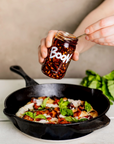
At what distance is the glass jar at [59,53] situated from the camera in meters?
0.88

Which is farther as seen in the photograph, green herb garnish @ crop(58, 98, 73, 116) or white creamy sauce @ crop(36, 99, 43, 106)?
white creamy sauce @ crop(36, 99, 43, 106)

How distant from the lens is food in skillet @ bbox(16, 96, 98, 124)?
0.90m

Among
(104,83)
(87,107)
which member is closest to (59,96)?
(87,107)

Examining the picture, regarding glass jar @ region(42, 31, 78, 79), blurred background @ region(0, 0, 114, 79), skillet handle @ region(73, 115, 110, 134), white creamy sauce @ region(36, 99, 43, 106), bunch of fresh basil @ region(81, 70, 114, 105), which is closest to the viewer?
skillet handle @ region(73, 115, 110, 134)

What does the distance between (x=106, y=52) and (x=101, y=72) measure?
0.72 feet

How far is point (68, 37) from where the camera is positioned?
0.88m

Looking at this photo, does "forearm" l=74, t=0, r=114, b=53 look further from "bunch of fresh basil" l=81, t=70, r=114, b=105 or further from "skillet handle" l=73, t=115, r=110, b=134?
"skillet handle" l=73, t=115, r=110, b=134

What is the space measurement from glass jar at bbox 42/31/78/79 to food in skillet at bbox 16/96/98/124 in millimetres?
202

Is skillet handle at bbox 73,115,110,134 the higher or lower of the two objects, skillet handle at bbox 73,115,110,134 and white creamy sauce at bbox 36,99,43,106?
the higher

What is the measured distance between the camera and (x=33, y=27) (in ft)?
5.66

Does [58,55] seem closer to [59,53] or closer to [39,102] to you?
[59,53]

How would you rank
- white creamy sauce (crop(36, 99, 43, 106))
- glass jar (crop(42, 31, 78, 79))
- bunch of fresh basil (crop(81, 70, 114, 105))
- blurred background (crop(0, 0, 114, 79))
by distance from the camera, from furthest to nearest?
1. blurred background (crop(0, 0, 114, 79))
2. bunch of fresh basil (crop(81, 70, 114, 105))
3. white creamy sauce (crop(36, 99, 43, 106))
4. glass jar (crop(42, 31, 78, 79))

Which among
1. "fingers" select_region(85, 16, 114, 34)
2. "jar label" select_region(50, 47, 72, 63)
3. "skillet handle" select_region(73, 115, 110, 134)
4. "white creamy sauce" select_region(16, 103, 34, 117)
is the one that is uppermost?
"fingers" select_region(85, 16, 114, 34)

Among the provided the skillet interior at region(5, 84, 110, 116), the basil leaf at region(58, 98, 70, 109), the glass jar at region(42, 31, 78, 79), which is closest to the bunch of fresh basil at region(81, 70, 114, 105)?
the skillet interior at region(5, 84, 110, 116)
